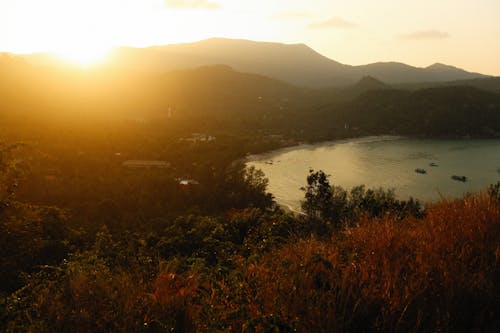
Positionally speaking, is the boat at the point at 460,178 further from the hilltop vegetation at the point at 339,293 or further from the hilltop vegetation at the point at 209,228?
the hilltop vegetation at the point at 339,293

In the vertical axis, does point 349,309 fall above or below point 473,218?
below

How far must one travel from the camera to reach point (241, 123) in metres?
83.1

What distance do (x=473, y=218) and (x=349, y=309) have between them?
77.3 inches

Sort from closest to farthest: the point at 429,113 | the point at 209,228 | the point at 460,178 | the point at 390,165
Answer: the point at 209,228 → the point at 460,178 → the point at 390,165 → the point at 429,113

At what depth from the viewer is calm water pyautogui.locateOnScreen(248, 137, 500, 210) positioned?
4272 centimetres

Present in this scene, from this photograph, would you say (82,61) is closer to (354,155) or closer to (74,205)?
(354,155)

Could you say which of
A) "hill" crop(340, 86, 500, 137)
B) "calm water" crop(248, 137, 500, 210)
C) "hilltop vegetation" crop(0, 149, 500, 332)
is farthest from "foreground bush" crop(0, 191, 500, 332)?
"hill" crop(340, 86, 500, 137)

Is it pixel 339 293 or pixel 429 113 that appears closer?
pixel 339 293

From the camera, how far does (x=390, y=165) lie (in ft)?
177

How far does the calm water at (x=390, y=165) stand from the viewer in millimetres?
42719

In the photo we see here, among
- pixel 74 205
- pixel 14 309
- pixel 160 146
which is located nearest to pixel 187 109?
pixel 160 146

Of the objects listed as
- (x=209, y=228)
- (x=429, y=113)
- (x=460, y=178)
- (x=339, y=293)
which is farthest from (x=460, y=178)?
(x=339, y=293)

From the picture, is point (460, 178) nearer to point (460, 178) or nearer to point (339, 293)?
point (460, 178)

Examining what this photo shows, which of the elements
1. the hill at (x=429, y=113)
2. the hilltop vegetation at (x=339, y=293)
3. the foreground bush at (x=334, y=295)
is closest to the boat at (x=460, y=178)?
the hill at (x=429, y=113)
